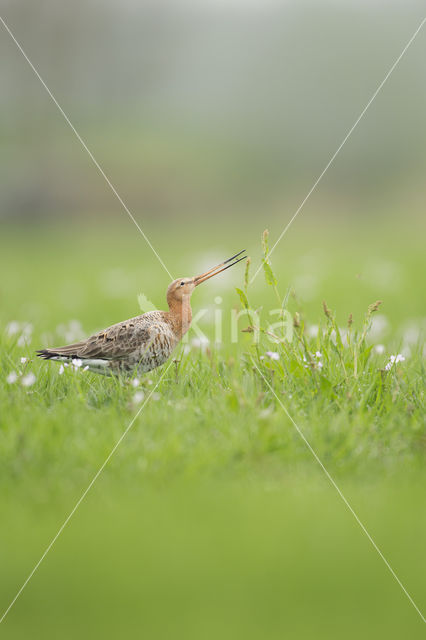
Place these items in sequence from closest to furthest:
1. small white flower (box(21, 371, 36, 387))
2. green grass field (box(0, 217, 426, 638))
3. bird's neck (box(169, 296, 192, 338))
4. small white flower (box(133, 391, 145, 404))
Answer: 1. green grass field (box(0, 217, 426, 638))
2. small white flower (box(133, 391, 145, 404))
3. small white flower (box(21, 371, 36, 387))
4. bird's neck (box(169, 296, 192, 338))

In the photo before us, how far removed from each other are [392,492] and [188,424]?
114cm

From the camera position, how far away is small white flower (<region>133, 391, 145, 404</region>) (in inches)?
155

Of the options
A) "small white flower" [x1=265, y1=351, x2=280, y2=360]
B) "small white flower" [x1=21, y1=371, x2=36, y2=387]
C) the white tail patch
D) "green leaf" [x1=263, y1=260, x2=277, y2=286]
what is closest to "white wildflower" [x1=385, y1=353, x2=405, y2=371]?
"small white flower" [x1=265, y1=351, x2=280, y2=360]

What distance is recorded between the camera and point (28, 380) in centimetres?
413

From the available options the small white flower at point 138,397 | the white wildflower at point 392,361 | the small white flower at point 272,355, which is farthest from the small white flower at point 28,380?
the white wildflower at point 392,361

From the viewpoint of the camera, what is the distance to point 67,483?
3.28 meters

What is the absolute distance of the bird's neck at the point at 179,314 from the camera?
4.41 meters

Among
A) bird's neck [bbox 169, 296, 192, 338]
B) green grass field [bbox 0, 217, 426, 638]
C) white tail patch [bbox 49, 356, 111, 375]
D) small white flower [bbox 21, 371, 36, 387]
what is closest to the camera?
green grass field [bbox 0, 217, 426, 638]

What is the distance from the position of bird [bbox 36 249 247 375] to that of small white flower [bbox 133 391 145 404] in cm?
23

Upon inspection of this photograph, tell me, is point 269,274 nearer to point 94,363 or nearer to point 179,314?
point 179,314

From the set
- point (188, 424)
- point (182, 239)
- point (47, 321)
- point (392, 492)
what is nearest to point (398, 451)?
point (392, 492)

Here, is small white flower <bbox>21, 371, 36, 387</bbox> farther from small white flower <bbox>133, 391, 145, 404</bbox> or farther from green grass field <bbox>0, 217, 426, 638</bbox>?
small white flower <bbox>133, 391, 145, 404</bbox>

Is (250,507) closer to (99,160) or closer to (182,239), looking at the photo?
(182,239)

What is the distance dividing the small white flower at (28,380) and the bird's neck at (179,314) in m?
0.98
